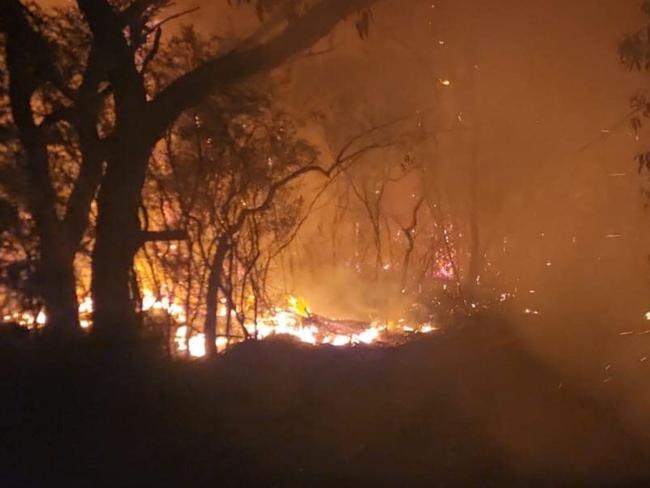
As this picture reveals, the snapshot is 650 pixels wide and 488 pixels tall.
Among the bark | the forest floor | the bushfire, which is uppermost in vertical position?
the bark

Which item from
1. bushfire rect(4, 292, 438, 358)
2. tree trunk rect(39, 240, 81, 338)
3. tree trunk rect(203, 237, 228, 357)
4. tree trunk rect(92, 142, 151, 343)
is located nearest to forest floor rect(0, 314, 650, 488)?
tree trunk rect(92, 142, 151, 343)

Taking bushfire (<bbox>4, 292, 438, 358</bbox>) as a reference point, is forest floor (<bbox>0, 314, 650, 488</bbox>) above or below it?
below

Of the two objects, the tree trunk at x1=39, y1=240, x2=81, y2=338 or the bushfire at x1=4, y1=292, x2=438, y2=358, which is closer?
the tree trunk at x1=39, y1=240, x2=81, y2=338

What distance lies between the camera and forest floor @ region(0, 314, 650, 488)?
6.02 meters

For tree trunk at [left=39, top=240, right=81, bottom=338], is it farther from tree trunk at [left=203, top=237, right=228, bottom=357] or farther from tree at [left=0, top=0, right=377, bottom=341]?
tree trunk at [left=203, top=237, right=228, bottom=357]

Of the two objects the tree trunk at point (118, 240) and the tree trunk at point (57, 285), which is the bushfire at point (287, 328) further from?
the tree trunk at point (118, 240)

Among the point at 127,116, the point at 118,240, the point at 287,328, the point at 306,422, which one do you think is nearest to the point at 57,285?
the point at 118,240

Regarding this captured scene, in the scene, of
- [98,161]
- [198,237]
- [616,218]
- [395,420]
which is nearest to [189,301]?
[198,237]

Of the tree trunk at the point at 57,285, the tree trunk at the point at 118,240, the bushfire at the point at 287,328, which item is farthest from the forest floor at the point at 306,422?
the bushfire at the point at 287,328

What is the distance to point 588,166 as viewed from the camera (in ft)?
66.4

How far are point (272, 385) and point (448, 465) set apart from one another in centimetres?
188

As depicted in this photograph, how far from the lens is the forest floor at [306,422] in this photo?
6016 millimetres

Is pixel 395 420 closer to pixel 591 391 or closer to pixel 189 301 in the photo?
pixel 591 391

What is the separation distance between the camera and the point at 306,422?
6.83 meters
